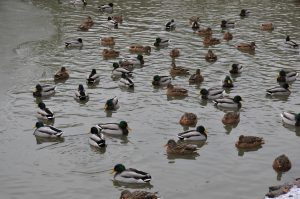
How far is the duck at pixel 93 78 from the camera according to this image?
1074 inches

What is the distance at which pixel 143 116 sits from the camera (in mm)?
23406

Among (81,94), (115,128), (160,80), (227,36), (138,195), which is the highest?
(227,36)

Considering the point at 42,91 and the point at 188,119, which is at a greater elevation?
the point at 42,91

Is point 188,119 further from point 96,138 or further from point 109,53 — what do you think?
point 109,53

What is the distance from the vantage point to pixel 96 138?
20406 mm

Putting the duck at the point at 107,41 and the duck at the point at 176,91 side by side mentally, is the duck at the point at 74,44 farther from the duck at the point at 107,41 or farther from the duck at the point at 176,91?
the duck at the point at 176,91

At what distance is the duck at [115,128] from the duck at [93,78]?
19.0ft

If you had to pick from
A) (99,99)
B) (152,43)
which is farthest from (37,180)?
(152,43)

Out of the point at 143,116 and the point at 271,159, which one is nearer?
the point at 271,159

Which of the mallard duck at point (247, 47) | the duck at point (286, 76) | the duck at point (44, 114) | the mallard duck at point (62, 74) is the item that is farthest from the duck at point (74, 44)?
the duck at point (286, 76)

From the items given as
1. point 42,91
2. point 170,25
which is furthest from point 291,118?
point 170,25

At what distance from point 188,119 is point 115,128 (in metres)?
2.80

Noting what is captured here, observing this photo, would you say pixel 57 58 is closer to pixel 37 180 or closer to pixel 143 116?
pixel 143 116

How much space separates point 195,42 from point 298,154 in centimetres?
1616
